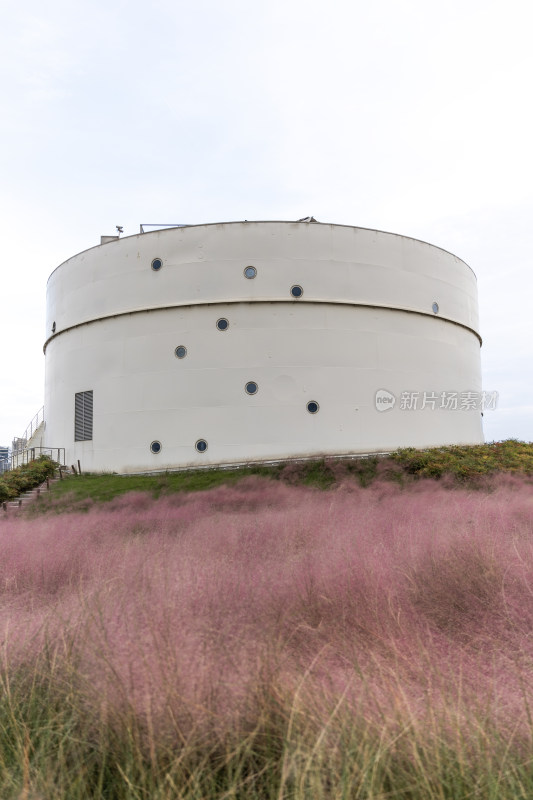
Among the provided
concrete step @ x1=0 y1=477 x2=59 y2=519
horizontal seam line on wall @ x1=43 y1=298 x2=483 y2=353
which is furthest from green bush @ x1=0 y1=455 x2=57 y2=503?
horizontal seam line on wall @ x1=43 y1=298 x2=483 y2=353

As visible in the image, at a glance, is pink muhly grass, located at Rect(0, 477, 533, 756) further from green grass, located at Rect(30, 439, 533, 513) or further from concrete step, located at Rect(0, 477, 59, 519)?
concrete step, located at Rect(0, 477, 59, 519)

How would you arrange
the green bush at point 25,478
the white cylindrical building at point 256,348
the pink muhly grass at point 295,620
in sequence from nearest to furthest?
the pink muhly grass at point 295,620
the green bush at point 25,478
the white cylindrical building at point 256,348

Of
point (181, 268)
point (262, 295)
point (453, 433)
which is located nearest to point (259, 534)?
point (262, 295)

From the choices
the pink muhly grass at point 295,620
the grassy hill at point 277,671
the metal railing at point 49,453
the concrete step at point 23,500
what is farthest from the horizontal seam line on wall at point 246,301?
the grassy hill at point 277,671

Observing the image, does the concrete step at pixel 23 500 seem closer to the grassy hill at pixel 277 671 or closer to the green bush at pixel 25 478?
the green bush at pixel 25 478

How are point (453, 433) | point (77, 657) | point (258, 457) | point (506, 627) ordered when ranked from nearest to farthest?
point (77, 657), point (506, 627), point (258, 457), point (453, 433)

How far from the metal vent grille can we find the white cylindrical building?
0.20 ft

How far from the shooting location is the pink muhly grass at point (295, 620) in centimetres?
236

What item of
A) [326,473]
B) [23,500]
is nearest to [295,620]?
[326,473]

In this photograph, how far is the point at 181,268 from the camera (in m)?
16.7

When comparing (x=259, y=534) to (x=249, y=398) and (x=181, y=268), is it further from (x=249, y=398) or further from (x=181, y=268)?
(x=181, y=268)

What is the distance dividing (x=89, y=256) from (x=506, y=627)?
1773cm

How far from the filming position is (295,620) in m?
3.45

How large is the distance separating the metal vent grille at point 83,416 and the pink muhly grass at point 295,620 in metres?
11.5
